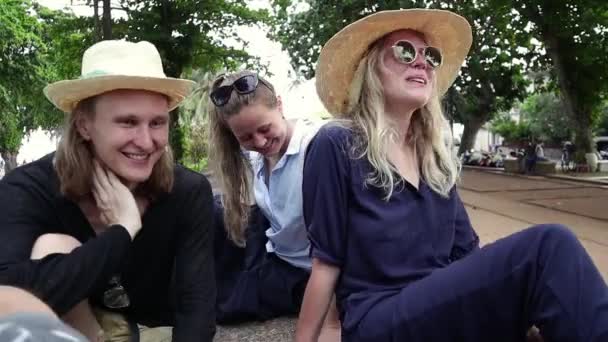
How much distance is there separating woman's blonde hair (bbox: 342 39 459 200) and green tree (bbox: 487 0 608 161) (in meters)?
11.6

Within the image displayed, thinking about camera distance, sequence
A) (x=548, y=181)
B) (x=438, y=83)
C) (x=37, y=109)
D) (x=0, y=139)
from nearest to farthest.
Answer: (x=438, y=83) → (x=548, y=181) → (x=37, y=109) → (x=0, y=139)

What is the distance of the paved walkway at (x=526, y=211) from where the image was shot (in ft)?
10.8

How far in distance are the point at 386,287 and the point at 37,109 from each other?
19.0 m

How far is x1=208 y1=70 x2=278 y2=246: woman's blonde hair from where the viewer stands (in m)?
3.09

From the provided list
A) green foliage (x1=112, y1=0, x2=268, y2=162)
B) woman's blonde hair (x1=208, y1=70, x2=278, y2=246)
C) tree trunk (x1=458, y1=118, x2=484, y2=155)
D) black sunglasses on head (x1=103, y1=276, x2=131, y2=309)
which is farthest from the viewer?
tree trunk (x1=458, y1=118, x2=484, y2=155)

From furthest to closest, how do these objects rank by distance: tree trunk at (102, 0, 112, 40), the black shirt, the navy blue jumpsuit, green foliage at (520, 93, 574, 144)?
green foliage at (520, 93, 574, 144), tree trunk at (102, 0, 112, 40), the black shirt, the navy blue jumpsuit

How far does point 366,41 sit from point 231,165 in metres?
1.15

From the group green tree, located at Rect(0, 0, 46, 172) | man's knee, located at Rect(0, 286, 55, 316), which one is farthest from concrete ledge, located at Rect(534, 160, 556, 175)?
man's knee, located at Rect(0, 286, 55, 316)

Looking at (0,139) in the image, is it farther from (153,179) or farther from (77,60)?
(153,179)

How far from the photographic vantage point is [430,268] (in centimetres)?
213

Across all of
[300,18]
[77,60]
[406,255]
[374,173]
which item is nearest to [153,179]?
[374,173]

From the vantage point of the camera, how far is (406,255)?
6.88 feet

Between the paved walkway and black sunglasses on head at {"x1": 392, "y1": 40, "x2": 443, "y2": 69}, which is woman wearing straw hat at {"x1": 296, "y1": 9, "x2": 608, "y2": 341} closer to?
black sunglasses on head at {"x1": 392, "y1": 40, "x2": 443, "y2": 69}

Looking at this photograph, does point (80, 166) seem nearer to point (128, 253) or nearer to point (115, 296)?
point (128, 253)
